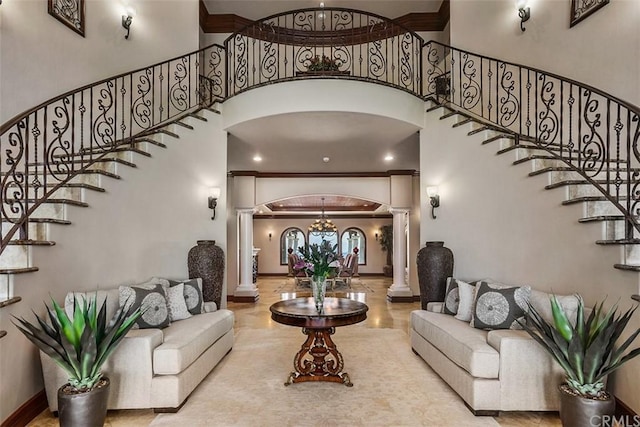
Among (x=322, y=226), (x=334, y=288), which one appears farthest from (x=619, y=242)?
(x=322, y=226)

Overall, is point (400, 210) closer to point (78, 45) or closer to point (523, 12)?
point (523, 12)

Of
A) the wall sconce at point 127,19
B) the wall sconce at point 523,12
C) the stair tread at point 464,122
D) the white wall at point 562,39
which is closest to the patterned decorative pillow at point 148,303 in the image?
the stair tread at point 464,122

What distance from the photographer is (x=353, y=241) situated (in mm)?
17688

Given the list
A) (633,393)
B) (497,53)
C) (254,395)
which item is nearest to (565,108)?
(497,53)

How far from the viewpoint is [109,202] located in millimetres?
4637

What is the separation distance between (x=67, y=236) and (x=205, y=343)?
1.69 meters

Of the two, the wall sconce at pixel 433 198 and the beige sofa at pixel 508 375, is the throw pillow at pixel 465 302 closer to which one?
the beige sofa at pixel 508 375

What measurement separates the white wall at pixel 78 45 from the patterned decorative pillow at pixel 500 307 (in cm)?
544

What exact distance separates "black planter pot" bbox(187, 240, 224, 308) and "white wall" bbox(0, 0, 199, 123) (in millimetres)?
2651

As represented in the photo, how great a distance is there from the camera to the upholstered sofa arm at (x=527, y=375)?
3232 mm

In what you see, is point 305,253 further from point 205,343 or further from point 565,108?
point 565,108

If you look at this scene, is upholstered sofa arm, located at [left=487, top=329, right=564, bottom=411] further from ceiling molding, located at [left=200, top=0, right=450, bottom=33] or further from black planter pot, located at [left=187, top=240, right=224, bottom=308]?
ceiling molding, located at [left=200, top=0, right=450, bottom=33]

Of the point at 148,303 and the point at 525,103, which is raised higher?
the point at 525,103

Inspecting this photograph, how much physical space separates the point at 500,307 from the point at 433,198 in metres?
2.41
